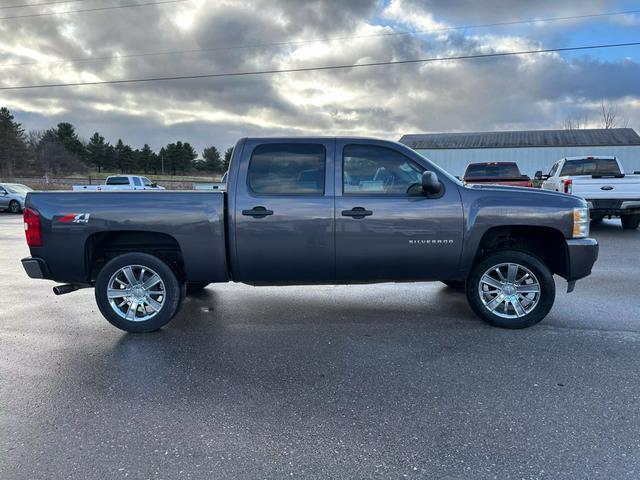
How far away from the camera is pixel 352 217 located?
4363mm

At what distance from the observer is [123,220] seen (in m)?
4.31

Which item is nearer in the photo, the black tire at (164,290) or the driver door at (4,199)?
the black tire at (164,290)

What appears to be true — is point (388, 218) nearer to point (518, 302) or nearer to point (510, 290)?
point (510, 290)

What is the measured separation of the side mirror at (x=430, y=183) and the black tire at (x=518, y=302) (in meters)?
0.99

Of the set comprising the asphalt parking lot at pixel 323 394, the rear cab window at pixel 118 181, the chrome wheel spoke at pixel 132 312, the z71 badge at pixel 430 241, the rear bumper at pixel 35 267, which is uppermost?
the rear cab window at pixel 118 181

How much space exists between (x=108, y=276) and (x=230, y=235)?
4.26 feet

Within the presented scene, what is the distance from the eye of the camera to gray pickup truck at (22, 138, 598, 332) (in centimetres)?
432

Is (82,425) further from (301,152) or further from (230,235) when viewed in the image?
(301,152)

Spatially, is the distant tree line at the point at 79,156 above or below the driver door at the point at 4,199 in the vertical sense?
above

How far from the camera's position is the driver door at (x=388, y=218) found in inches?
172

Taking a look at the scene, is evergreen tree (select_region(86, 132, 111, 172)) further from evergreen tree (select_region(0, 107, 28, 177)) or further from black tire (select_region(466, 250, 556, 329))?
black tire (select_region(466, 250, 556, 329))

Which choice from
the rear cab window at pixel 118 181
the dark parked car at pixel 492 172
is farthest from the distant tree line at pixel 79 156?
the dark parked car at pixel 492 172

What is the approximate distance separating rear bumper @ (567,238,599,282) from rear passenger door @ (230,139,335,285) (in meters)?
2.41

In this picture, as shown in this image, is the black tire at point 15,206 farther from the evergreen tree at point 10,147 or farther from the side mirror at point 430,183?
the evergreen tree at point 10,147
